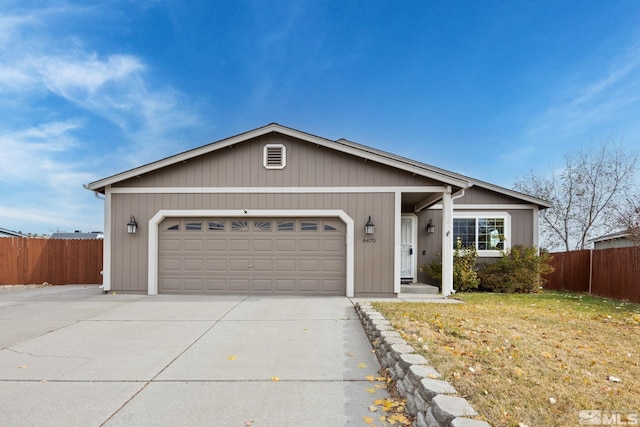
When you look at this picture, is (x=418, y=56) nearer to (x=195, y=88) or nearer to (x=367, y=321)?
(x=195, y=88)

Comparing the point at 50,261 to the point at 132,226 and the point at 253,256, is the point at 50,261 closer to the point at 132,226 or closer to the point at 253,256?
the point at 132,226

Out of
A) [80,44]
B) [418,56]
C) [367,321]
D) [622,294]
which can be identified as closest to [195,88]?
[80,44]

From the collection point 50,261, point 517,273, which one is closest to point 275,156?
point 517,273

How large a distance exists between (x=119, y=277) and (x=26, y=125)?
410 inches

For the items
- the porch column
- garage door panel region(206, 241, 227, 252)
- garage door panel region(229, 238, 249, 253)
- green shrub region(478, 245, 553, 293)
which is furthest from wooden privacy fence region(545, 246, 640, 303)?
garage door panel region(206, 241, 227, 252)

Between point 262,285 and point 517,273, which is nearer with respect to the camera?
point 262,285

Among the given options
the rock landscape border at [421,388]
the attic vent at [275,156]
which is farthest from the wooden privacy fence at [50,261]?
the rock landscape border at [421,388]

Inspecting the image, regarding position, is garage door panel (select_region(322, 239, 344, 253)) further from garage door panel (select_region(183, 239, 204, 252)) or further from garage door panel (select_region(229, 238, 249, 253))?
garage door panel (select_region(183, 239, 204, 252))

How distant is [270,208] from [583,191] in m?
20.0

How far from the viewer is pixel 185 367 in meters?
4.19

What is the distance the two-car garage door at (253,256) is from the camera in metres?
9.45

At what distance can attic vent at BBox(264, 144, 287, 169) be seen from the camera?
9.52m

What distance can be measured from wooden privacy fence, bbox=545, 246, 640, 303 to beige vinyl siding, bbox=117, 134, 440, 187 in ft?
19.7

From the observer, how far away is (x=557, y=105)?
16.5 metres
